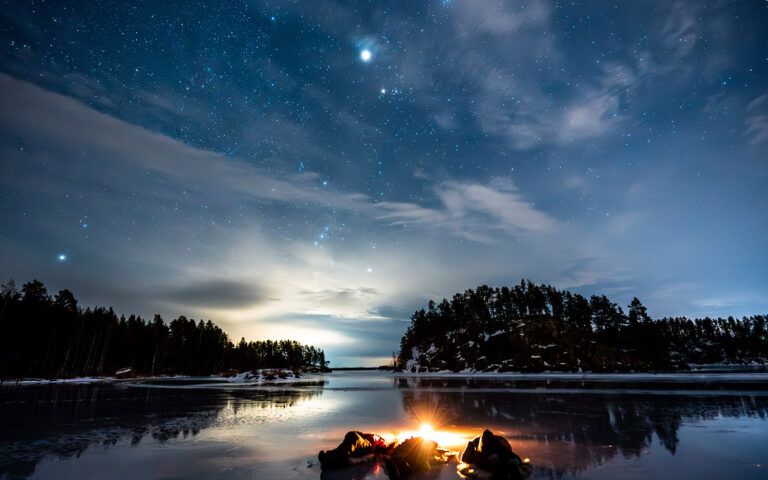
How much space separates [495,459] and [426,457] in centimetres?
197

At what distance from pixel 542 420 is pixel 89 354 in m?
108

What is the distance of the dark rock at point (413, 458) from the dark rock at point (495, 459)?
34.3 inches

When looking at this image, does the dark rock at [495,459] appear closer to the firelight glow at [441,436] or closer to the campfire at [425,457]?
the campfire at [425,457]

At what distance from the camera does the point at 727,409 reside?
2025cm

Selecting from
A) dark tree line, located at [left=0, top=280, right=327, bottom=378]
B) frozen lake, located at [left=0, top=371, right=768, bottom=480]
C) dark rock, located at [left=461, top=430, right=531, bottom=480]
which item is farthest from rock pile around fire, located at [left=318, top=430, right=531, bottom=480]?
dark tree line, located at [left=0, top=280, right=327, bottom=378]

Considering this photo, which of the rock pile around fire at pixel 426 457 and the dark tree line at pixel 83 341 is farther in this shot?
the dark tree line at pixel 83 341

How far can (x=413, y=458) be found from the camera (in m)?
9.52

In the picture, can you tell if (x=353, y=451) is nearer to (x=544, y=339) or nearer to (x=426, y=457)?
(x=426, y=457)

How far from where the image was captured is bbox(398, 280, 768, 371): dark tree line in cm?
10662

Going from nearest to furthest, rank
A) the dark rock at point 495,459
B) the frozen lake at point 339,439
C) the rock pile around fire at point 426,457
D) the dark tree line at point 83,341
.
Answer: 1. the dark rock at point 495,459
2. the rock pile around fire at point 426,457
3. the frozen lake at point 339,439
4. the dark tree line at point 83,341

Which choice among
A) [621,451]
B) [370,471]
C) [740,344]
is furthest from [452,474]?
[740,344]

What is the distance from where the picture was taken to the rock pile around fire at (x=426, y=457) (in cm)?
867

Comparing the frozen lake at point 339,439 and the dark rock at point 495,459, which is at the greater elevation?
the dark rock at point 495,459

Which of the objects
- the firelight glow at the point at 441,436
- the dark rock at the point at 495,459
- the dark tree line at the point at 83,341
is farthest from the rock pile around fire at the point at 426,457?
the dark tree line at the point at 83,341
